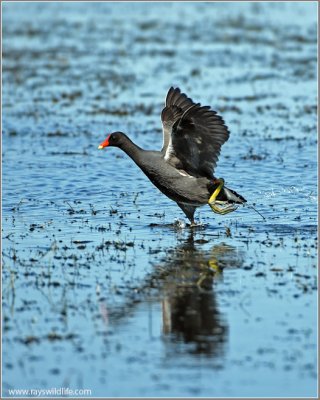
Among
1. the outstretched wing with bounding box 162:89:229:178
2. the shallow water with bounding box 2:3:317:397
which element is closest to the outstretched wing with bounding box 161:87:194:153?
the outstretched wing with bounding box 162:89:229:178

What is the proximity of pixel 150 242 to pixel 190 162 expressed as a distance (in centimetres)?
117

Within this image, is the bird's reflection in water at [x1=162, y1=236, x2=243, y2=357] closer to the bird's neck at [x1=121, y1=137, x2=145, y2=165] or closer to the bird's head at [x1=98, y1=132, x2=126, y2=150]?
the bird's neck at [x1=121, y1=137, x2=145, y2=165]

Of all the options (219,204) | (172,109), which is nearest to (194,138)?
(172,109)

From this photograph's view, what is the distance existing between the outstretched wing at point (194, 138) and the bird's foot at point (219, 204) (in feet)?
1.12

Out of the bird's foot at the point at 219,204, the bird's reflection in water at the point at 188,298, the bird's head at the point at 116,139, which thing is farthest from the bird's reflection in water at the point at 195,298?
the bird's head at the point at 116,139

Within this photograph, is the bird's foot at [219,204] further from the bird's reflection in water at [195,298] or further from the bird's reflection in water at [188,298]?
the bird's reflection in water at [188,298]

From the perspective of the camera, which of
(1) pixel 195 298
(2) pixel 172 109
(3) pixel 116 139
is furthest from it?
(2) pixel 172 109

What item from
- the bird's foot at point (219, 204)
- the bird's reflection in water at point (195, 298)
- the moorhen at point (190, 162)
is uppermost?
the moorhen at point (190, 162)

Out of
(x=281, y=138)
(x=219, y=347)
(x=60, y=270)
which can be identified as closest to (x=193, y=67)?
(x=281, y=138)

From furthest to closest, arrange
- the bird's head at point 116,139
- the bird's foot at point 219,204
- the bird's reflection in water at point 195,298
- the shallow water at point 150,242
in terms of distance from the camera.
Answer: the bird's head at point 116,139
the bird's foot at point 219,204
the bird's reflection in water at point 195,298
the shallow water at point 150,242

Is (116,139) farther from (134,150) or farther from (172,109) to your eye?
(172,109)

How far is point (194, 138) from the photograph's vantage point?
416 inches

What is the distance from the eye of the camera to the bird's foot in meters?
10.6

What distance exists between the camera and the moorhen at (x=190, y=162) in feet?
34.5
